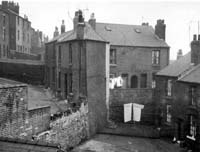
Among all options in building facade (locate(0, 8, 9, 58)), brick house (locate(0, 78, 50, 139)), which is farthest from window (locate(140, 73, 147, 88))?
building facade (locate(0, 8, 9, 58))

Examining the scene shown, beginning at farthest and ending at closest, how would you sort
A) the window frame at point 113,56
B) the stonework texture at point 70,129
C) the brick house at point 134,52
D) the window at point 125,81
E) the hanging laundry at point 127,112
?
the window at point 125,81
the brick house at point 134,52
the window frame at point 113,56
the hanging laundry at point 127,112
the stonework texture at point 70,129

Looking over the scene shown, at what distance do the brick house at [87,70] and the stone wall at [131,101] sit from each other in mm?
2133

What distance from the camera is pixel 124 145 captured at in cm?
1991

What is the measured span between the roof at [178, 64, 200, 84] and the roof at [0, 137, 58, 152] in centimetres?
1641

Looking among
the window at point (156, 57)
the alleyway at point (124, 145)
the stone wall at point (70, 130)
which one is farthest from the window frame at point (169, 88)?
the stone wall at point (70, 130)

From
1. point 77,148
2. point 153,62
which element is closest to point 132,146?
point 77,148

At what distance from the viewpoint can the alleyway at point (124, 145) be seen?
18.8 m

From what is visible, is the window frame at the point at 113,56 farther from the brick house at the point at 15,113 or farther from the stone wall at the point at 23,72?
the brick house at the point at 15,113

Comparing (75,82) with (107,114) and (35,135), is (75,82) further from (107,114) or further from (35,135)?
(35,135)

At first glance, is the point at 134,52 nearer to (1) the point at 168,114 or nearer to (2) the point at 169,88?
(2) the point at 169,88

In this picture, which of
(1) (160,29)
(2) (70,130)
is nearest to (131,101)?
(2) (70,130)

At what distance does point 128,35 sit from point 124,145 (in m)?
A: 17.2

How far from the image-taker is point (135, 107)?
2583 cm

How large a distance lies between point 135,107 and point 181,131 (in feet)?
19.7
